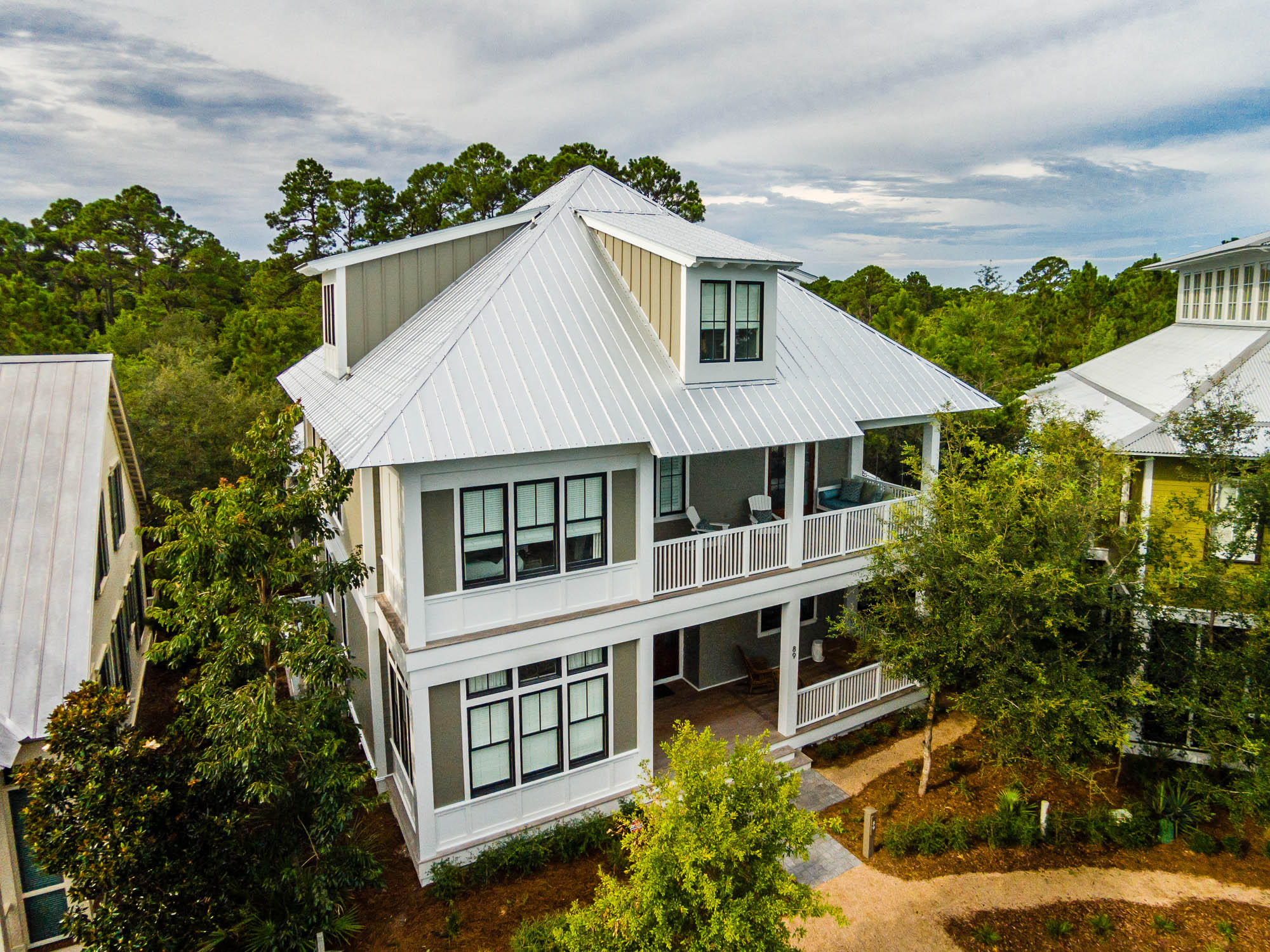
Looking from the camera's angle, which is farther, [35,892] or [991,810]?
[991,810]

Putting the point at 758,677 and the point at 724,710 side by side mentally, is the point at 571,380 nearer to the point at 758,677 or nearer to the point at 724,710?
the point at 724,710

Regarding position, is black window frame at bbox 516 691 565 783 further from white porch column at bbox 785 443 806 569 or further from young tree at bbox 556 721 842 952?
white porch column at bbox 785 443 806 569

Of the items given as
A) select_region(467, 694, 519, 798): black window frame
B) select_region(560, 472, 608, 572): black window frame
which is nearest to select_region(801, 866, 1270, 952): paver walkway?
select_region(467, 694, 519, 798): black window frame

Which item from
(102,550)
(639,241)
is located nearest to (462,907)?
(102,550)

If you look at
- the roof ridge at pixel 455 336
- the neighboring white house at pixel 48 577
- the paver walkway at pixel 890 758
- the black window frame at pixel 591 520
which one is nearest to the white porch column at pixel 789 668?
the paver walkway at pixel 890 758

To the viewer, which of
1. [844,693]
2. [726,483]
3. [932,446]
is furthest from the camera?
[726,483]

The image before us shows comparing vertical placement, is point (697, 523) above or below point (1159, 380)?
below

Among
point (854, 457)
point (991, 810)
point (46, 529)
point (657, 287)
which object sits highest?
point (657, 287)

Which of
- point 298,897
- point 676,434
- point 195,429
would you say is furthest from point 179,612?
point 195,429

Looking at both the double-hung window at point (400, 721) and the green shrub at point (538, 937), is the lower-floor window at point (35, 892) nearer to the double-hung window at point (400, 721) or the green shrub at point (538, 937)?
the double-hung window at point (400, 721)
